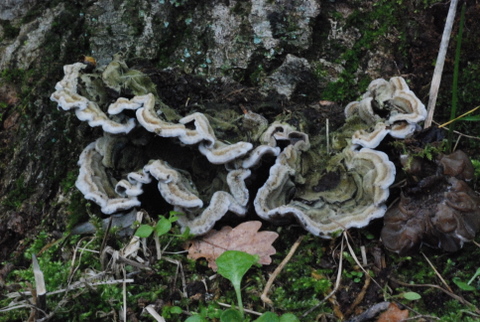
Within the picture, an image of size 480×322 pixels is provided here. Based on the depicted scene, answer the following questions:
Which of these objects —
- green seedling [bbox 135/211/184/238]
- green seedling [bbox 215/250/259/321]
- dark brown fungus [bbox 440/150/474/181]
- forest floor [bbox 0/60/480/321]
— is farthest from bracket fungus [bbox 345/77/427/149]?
green seedling [bbox 135/211/184/238]

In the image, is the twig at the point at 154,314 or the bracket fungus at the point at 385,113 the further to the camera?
the bracket fungus at the point at 385,113

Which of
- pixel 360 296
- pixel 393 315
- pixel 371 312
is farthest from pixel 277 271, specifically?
pixel 393 315

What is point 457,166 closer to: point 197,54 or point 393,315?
point 393,315

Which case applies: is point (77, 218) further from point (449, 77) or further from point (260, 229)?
point (449, 77)

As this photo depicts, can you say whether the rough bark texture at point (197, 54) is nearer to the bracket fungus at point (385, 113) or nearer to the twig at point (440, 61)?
the twig at point (440, 61)

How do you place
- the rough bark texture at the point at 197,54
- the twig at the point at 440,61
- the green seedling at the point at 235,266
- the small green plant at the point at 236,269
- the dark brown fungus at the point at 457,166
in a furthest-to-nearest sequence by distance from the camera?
1. the rough bark texture at the point at 197,54
2. the twig at the point at 440,61
3. the dark brown fungus at the point at 457,166
4. the green seedling at the point at 235,266
5. the small green plant at the point at 236,269

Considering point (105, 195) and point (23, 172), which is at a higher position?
point (105, 195)

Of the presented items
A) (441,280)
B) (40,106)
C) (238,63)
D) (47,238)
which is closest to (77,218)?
(47,238)

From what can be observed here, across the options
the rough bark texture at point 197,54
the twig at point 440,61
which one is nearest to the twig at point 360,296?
the twig at point 440,61
